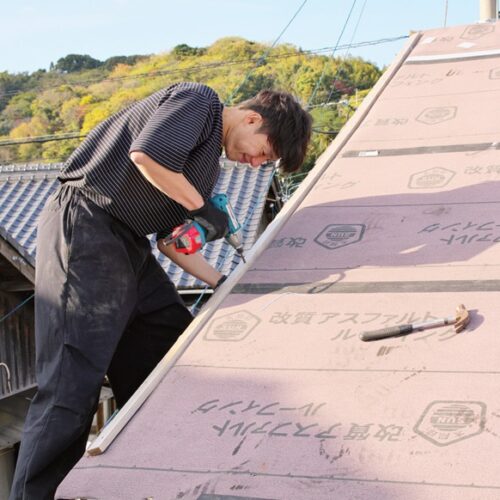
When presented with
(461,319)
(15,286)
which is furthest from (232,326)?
(15,286)

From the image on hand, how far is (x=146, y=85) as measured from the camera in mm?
24875

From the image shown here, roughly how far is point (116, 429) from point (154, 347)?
77cm

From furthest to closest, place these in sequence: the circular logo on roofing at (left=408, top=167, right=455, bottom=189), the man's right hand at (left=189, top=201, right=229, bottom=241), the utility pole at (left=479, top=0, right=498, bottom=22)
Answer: the utility pole at (left=479, top=0, right=498, bottom=22)
the circular logo on roofing at (left=408, top=167, right=455, bottom=189)
the man's right hand at (left=189, top=201, right=229, bottom=241)

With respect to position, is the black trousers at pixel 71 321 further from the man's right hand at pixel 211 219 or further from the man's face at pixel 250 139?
the man's face at pixel 250 139

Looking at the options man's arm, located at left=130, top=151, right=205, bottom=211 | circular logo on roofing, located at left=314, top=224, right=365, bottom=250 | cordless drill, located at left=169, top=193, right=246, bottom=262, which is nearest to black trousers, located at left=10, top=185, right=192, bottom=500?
cordless drill, located at left=169, top=193, right=246, bottom=262

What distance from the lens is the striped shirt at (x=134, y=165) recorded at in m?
2.59

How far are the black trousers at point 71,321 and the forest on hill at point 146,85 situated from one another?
14.7 m

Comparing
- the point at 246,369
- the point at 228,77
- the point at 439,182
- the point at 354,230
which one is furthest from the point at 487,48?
the point at 228,77

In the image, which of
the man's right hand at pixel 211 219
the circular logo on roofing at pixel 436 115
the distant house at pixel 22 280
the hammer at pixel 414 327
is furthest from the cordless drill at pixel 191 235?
the distant house at pixel 22 280

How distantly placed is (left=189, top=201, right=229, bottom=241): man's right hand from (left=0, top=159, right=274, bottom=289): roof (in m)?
6.59

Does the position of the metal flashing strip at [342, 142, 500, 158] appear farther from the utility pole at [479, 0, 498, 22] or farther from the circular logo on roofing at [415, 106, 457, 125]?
the utility pole at [479, 0, 498, 22]

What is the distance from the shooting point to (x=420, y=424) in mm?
2080

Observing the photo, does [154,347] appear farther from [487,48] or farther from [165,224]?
[487,48]

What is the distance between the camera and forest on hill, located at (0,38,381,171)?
20672 mm
